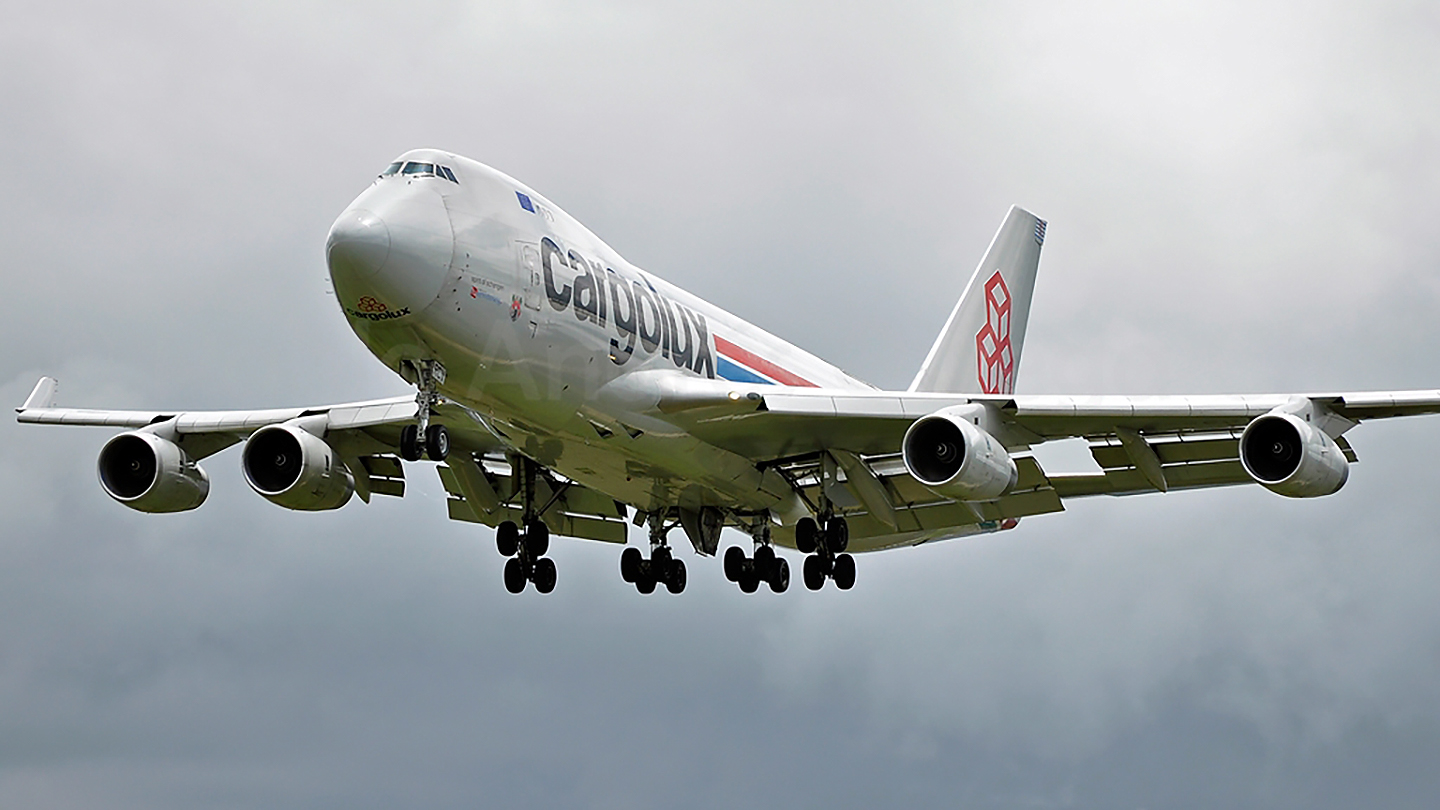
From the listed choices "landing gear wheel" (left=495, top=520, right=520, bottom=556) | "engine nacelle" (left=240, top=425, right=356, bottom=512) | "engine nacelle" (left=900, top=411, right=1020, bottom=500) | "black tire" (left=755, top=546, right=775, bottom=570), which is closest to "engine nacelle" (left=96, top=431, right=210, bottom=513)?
"engine nacelle" (left=240, top=425, right=356, bottom=512)

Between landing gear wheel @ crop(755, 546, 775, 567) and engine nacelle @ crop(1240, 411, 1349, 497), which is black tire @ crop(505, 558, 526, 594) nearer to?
landing gear wheel @ crop(755, 546, 775, 567)

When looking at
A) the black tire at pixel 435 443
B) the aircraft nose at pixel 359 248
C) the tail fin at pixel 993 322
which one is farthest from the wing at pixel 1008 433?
the tail fin at pixel 993 322

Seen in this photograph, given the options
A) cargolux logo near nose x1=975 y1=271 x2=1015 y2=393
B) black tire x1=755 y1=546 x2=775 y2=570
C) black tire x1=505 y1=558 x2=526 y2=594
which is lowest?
black tire x1=505 y1=558 x2=526 y2=594

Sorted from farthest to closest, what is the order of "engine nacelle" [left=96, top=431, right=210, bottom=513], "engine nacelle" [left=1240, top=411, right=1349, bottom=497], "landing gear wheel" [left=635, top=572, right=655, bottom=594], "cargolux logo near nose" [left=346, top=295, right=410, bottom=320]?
"landing gear wheel" [left=635, top=572, right=655, bottom=594]
"engine nacelle" [left=96, top=431, right=210, bottom=513]
"engine nacelle" [left=1240, top=411, right=1349, bottom=497]
"cargolux logo near nose" [left=346, top=295, right=410, bottom=320]

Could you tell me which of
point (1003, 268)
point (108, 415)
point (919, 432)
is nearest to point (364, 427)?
point (108, 415)

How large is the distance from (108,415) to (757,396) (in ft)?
42.8

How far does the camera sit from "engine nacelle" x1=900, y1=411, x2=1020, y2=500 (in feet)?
83.4

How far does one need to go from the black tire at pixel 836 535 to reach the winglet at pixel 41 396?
14773 millimetres

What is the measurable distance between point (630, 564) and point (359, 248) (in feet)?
40.9

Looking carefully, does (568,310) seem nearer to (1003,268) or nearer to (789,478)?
(789,478)

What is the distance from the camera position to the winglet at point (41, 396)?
1247 inches

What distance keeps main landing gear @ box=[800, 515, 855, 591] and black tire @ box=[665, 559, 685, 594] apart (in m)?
2.83

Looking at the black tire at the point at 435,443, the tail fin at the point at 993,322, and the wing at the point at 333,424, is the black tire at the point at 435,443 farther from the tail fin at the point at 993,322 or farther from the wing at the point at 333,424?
the tail fin at the point at 993,322

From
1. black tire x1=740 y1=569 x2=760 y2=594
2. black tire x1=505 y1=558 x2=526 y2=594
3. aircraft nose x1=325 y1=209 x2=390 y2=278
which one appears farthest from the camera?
black tire x1=740 y1=569 x2=760 y2=594
